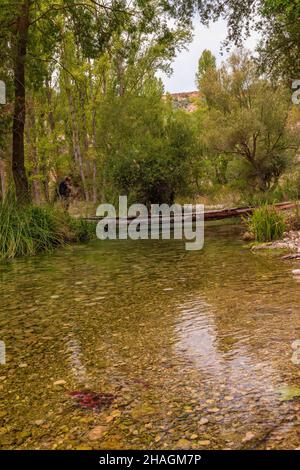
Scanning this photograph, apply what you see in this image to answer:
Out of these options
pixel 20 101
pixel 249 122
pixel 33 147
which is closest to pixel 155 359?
pixel 20 101

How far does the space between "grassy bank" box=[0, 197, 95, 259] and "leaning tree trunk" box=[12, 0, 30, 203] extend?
757 millimetres

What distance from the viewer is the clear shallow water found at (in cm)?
220

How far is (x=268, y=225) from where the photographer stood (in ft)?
30.3

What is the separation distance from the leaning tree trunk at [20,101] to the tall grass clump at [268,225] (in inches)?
242

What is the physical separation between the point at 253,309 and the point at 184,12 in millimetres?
11811

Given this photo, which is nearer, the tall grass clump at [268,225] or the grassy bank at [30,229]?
the tall grass clump at [268,225]

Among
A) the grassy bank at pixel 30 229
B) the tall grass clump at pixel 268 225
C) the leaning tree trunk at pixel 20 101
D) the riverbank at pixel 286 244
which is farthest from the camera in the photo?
the leaning tree trunk at pixel 20 101

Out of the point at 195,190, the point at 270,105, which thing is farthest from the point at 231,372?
the point at 270,105

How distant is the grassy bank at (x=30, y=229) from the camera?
33.8 feet

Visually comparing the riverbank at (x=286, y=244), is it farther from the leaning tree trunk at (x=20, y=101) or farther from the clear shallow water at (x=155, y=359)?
the leaning tree trunk at (x=20, y=101)

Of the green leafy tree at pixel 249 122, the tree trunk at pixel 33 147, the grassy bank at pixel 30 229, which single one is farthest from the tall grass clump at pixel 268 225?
the tree trunk at pixel 33 147

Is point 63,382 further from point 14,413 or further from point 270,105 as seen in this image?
point 270,105

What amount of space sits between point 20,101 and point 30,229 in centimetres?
401

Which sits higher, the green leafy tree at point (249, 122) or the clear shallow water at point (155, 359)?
the green leafy tree at point (249, 122)
